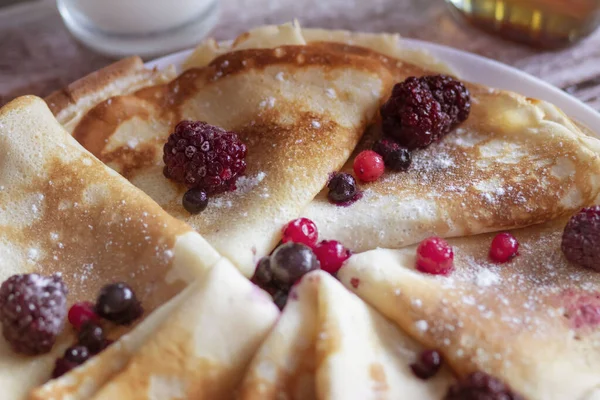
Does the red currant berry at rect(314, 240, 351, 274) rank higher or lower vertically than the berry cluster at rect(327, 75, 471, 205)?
lower

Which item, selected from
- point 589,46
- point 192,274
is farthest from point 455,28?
point 192,274

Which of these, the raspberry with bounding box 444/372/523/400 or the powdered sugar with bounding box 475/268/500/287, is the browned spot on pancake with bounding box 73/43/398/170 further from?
the raspberry with bounding box 444/372/523/400

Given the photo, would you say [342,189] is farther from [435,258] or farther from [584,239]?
[584,239]

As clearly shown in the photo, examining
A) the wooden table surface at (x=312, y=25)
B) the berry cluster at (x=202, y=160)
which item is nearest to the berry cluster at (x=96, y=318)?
the berry cluster at (x=202, y=160)

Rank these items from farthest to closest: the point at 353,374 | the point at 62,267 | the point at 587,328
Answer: the point at 62,267, the point at 587,328, the point at 353,374

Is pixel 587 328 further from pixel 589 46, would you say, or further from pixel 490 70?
pixel 589 46

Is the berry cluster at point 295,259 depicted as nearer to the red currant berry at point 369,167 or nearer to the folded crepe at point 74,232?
the folded crepe at point 74,232

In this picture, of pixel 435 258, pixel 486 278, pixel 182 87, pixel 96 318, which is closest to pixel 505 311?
pixel 486 278

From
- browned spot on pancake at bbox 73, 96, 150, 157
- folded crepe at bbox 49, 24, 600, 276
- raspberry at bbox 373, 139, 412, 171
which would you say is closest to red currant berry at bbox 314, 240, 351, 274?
folded crepe at bbox 49, 24, 600, 276
